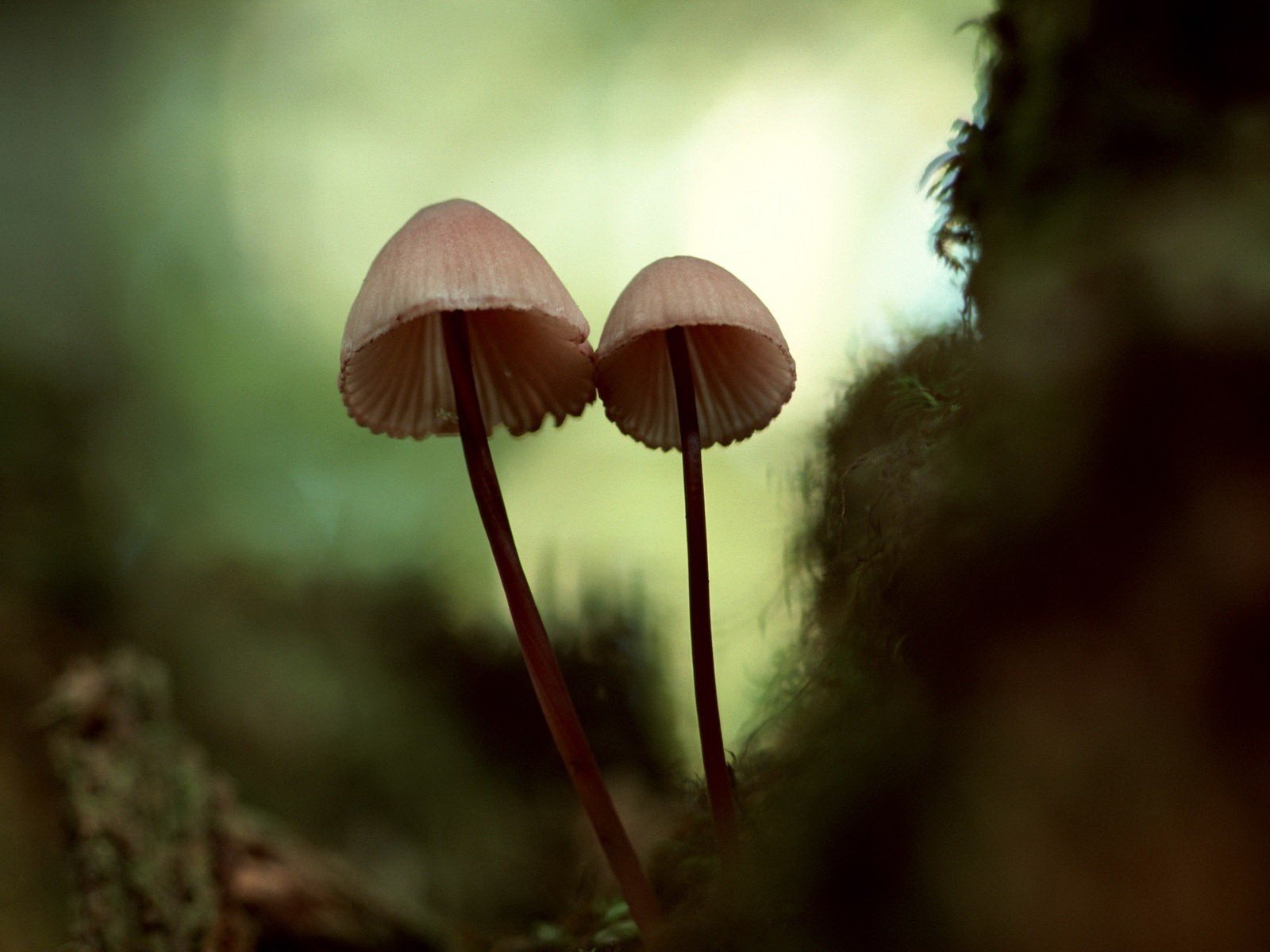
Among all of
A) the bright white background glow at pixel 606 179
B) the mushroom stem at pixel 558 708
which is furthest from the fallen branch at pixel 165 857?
the bright white background glow at pixel 606 179

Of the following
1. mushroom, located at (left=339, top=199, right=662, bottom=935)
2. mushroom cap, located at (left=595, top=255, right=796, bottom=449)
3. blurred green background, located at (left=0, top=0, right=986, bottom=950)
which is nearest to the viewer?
mushroom, located at (left=339, top=199, right=662, bottom=935)

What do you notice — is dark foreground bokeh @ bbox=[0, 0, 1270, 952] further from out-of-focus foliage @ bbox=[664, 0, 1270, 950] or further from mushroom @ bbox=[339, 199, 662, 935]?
mushroom @ bbox=[339, 199, 662, 935]

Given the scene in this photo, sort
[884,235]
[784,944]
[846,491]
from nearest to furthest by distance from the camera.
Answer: [784,944], [846,491], [884,235]

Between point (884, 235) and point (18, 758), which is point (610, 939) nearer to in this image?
point (18, 758)

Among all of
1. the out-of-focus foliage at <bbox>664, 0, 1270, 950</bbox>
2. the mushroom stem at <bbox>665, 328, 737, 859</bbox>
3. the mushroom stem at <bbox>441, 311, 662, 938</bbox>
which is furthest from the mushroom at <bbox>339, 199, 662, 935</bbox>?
the out-of-focus foliage at <bbox>664, 0, 1270, 950</bbox>

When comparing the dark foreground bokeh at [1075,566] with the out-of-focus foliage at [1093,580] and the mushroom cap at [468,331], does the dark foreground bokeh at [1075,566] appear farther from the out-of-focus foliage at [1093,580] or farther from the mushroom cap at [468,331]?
the mushroom cap at [468,331]

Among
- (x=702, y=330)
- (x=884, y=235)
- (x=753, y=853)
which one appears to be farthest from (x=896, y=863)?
(x=884, y=235)
